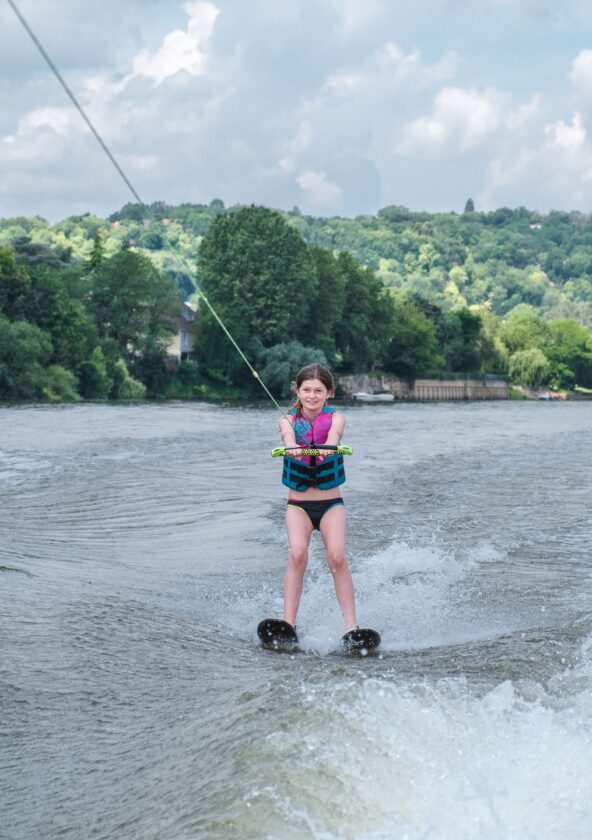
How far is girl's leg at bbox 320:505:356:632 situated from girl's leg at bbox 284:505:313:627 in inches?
5.7

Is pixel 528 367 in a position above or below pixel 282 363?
below

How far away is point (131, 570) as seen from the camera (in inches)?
377

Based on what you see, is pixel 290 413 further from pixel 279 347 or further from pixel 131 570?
pixel 279 347

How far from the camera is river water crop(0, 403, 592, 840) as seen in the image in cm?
383

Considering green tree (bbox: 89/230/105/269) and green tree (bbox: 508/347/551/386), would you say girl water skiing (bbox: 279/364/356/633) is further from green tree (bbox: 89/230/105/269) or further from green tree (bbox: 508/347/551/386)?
green tree (bbox: 508/347/551/386)

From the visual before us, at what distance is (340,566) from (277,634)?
1.89ft

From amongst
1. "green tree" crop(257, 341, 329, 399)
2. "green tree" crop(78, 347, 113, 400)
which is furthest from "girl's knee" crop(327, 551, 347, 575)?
"green tree" crop(257, 341, 329, 399)

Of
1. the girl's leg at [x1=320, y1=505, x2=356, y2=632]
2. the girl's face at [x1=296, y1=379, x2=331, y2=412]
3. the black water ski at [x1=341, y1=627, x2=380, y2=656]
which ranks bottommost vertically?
the black water ski at [x1=341, y1=627, x2=380, y2=656]

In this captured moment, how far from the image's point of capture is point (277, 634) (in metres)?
6.87

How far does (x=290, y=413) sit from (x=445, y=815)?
11.8ft

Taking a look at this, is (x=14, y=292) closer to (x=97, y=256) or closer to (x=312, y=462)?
(x=97, y=256)

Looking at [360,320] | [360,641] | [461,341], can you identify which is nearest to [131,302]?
[360,320]

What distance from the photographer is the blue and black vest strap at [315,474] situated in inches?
273

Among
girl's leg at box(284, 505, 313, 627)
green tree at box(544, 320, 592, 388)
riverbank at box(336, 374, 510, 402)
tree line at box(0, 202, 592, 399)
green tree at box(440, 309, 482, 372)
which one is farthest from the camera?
green tree at box(544, 320, 592, 388)
